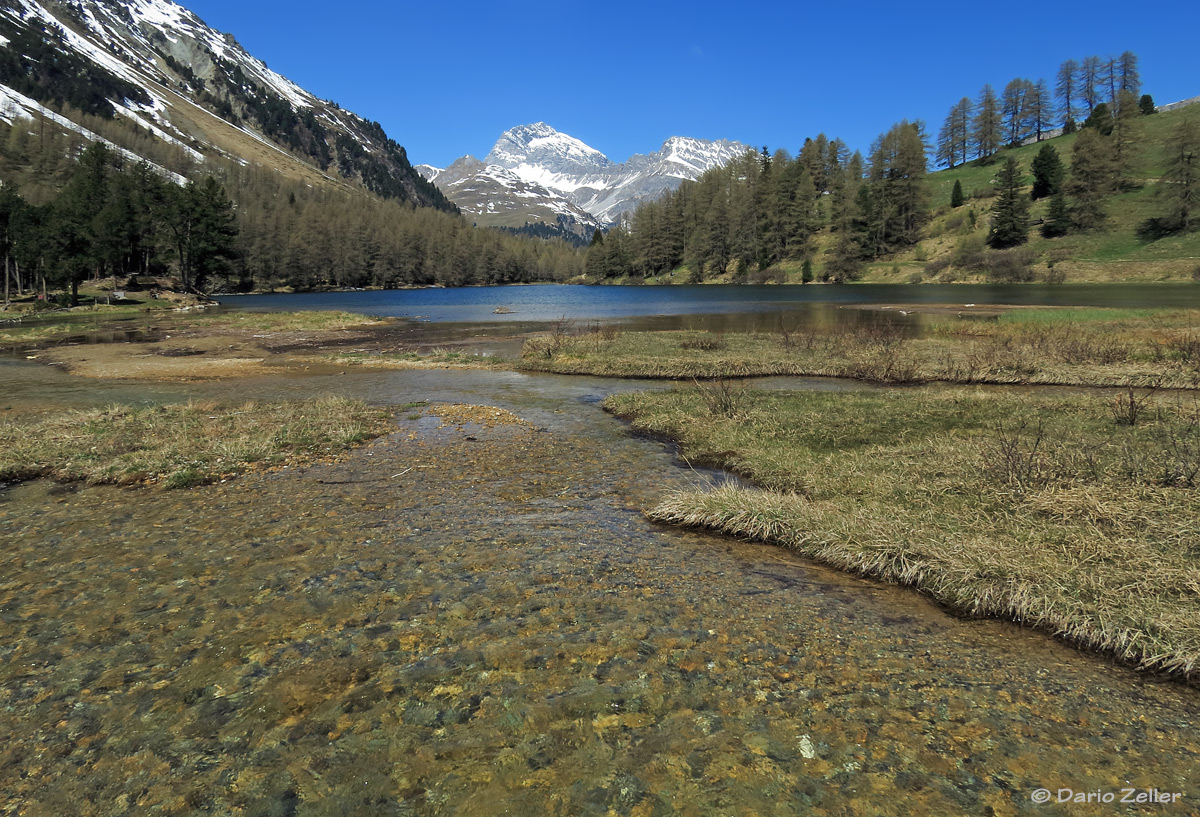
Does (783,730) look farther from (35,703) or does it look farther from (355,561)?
(35,703)

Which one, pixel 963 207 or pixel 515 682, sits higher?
pixel 963 207

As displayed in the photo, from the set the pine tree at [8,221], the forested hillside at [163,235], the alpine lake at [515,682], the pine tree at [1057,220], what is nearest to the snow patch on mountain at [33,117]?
the forested hillside at [163,235]

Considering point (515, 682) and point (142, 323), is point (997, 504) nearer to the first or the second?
point (515, 682)

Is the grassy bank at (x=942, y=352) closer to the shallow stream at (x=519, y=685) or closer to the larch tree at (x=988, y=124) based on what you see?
the shallow stream at (x=519, y=685)

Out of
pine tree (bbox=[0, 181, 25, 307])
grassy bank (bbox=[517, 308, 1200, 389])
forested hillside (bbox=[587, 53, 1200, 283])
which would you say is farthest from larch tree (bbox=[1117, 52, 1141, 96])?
pine tree (bbox=[0, 181, 25, 307])

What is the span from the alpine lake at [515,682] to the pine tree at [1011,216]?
121m

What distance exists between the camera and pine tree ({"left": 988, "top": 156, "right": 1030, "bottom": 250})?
101 m

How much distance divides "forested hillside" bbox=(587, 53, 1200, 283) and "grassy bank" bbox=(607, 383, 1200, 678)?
93397 millimetres

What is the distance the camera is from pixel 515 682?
5.87 metres

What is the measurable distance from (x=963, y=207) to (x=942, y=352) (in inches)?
4607

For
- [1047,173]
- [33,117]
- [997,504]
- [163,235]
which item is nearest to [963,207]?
[1047,173]

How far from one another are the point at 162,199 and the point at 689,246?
395 ft

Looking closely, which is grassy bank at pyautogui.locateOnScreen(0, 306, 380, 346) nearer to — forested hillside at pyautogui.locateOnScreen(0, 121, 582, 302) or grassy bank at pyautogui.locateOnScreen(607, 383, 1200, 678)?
forested hillside at pyautogui.locateOnScreen(0, 121, 582, 302)

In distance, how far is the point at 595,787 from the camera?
458 cm
